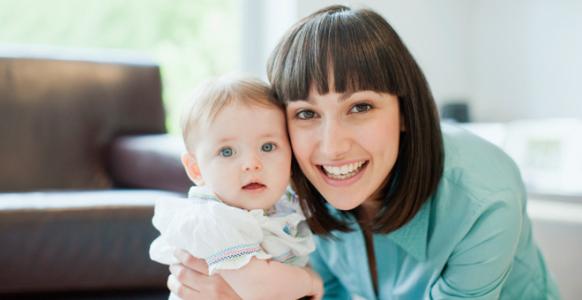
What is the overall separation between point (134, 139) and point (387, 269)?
Result: 1.13 metres

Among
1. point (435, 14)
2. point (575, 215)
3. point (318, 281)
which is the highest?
point (435, 14)

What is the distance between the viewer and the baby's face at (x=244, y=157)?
3.54 ft

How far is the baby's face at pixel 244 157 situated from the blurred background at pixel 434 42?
1.29 m

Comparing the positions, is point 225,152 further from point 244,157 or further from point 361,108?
point 361,108

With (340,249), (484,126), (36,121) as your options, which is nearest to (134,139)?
(36,121)

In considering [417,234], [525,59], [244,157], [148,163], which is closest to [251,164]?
[244,157]

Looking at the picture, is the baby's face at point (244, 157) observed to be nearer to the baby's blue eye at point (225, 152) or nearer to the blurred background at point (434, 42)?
the baby's blue eye at point (225, 152)

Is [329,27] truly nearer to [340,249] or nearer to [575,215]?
[340,249]

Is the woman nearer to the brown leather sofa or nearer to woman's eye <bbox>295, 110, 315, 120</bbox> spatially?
woman's eye <bbox>295, 110, 315, 120</bbox>

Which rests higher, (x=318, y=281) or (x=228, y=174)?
(x=228, y=174)

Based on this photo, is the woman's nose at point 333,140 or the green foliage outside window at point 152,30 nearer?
the woman's nose at point 333,140

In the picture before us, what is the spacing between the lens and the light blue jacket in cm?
112

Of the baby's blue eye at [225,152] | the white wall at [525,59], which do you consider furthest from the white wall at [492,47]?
the baby's blue eye at [225,152]

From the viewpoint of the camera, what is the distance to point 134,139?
2086mm
